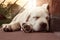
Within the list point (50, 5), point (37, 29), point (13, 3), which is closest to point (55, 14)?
point (50, 5)

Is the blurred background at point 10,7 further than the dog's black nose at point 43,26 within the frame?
Yes

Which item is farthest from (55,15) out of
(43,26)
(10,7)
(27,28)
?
(10,7)

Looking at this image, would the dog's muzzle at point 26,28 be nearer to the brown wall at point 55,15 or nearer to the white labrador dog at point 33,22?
the white labrador dog at point 33,22

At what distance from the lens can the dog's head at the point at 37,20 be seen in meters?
1.79

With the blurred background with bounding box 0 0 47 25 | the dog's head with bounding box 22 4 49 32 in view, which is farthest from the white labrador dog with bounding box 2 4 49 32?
the blurred background with bounding box 0 0 47 25

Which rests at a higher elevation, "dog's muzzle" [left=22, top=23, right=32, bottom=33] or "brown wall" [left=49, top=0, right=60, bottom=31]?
"brown wall" [left=49, top=0, right=60, bottom=31]

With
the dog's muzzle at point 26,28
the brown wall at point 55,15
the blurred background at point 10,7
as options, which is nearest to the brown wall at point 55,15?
the brown wall at point 55,15

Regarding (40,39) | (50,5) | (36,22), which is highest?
(50,5)

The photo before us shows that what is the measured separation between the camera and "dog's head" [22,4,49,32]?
1.79 meters

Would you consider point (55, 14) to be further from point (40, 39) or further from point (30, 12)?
point (40, 39)

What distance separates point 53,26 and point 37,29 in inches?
6.4

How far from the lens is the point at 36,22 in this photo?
6.05 feet

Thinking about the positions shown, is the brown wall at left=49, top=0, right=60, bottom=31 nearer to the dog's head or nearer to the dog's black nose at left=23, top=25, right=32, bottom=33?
the dog's head

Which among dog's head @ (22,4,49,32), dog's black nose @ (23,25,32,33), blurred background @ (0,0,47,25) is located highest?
blurred background @ (0,0,47,25)
